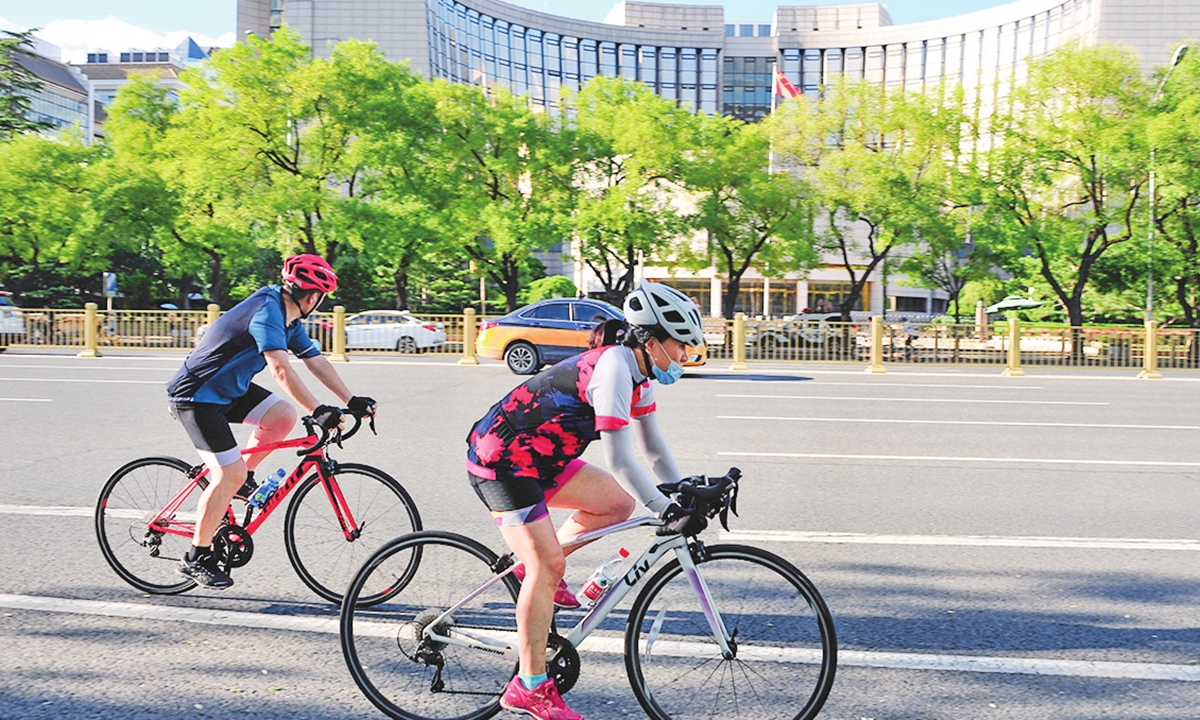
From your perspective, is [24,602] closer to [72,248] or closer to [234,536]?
[234,536]

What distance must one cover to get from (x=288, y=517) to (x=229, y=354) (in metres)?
0.87

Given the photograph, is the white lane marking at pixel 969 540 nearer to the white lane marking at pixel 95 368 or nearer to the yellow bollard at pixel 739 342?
the white lane marking at pixel 95 368

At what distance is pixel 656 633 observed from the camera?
3.63m

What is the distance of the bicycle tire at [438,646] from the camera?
372 centimetres

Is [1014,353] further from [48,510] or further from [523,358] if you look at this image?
[48,510]

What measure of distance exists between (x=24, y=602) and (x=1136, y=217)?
35.3 m

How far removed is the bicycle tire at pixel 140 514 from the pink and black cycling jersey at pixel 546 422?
247 cm

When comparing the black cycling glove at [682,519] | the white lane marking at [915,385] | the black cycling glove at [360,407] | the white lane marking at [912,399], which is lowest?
the white lane marking at [912,399]

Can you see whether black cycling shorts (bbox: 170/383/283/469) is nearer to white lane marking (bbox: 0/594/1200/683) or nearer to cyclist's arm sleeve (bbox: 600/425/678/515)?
white lane marking (bbox: 0/594/1200/683)

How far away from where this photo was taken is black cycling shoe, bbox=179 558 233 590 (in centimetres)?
502

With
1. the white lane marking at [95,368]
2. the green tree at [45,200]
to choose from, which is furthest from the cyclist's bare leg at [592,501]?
the green tree at [45,200]

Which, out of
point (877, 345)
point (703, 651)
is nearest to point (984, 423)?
point (703, 651)

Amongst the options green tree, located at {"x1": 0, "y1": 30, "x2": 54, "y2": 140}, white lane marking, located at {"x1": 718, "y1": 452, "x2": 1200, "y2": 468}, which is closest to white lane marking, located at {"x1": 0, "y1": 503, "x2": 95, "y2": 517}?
white lane marking, located at {"x1": 718, "y1": 452, "x2": 1200, "y2": 468}

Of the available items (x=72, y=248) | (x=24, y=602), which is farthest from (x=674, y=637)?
(x=72, y=248)
